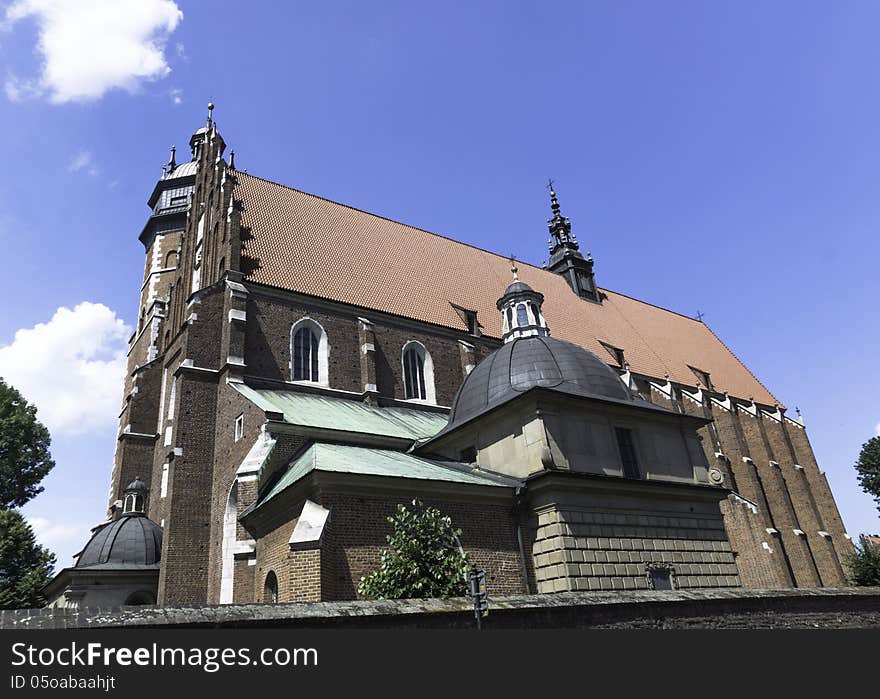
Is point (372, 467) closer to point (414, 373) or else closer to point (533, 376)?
point (533, 376)

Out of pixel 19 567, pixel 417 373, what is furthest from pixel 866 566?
pixel 19 567

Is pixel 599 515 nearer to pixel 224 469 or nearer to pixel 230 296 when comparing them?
pixel 224 469

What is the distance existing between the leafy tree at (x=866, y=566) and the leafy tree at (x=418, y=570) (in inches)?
712

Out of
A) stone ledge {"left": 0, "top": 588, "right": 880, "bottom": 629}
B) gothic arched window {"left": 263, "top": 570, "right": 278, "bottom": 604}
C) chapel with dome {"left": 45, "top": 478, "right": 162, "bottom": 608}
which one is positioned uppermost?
chapel with dome {"left": 45, "top": 478, "right": 162, "bottom": 608}

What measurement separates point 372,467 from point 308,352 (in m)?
9.55

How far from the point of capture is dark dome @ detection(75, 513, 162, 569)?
21500 millimetres

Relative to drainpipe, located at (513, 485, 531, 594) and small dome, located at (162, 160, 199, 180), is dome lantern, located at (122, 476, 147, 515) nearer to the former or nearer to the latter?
drainpipe, located at (513, 485, 531, 594)

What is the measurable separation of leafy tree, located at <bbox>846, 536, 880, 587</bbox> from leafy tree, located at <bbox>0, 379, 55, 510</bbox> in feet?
107

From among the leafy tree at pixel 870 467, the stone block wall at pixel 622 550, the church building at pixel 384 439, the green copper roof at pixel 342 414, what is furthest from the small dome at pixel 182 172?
the leafy tree at pixel 870 467

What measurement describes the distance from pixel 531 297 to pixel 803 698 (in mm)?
16741

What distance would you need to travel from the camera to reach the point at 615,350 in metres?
34.9

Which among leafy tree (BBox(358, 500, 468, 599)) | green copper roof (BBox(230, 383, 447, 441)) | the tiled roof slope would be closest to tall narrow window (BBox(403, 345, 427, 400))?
green copper roof (BBox(230, 383, 447, 441))

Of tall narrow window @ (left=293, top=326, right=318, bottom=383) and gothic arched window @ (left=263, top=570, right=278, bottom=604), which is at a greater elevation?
tall narrow window @ (left=293, top=326, right=318, bottom=383)

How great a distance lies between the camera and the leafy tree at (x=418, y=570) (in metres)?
12.1
